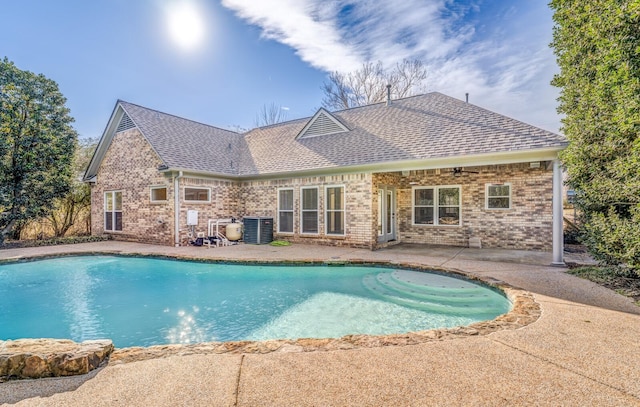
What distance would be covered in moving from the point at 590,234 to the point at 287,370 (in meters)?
6.84

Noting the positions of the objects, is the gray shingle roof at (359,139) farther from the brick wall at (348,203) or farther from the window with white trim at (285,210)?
the window with white trim at (285,210)

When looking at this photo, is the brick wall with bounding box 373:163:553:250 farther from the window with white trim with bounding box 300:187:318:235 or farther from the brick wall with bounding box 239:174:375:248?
the window with white trim with bounding box 300:187:318:235

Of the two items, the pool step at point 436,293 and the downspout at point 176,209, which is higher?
the downspout at point 176,209

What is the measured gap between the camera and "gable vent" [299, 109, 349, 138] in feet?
41.1

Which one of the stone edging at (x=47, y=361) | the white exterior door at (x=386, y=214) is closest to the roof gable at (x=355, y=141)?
the white exterior door at (x=386, y=214)

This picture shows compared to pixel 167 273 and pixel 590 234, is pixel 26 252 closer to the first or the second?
pixel 167 273

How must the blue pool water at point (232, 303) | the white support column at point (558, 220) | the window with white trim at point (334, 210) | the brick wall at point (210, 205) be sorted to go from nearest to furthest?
the blue pool water at point (232, 303) → the white support column at point (558, 220) → the window with white trim at point (334, 210) → the brick wall at point (210, 205)

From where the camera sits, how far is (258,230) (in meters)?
11.7

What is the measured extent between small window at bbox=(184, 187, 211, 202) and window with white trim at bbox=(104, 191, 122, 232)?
4.17 m

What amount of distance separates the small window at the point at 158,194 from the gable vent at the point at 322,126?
605 centimetres

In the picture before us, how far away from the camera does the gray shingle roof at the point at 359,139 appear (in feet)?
28.6

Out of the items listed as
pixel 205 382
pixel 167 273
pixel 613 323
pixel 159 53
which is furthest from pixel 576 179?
pixel 159 53

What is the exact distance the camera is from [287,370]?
8.71 feet

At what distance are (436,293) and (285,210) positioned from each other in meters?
7.40
